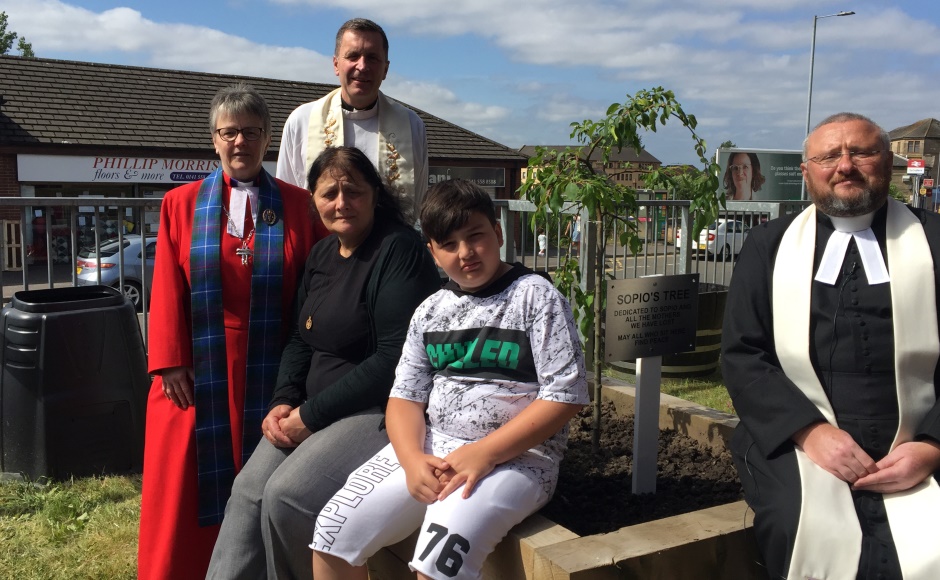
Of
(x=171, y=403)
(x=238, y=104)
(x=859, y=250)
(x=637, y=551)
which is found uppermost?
(x=238, y=104)

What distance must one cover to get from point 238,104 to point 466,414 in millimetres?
1520

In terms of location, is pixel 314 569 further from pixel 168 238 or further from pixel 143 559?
pixel 168 238

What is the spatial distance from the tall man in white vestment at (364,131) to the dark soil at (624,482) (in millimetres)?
1376

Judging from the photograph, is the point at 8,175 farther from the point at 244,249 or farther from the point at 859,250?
the point at 859,250

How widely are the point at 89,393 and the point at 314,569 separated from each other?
2448mm

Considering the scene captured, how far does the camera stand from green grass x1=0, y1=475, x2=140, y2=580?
3480 millimetres

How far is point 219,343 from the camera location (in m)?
3.17

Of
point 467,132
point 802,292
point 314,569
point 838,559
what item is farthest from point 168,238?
point 467,132

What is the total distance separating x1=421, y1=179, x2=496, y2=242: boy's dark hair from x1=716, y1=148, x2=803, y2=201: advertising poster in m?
22.7

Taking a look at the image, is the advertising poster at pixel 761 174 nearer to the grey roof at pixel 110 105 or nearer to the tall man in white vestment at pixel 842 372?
the grey roof at pixel 110 105

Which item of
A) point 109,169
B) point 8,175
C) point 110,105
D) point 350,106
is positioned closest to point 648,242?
point 350,106

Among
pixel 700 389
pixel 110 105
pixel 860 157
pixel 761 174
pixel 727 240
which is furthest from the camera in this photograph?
pixel 761 174

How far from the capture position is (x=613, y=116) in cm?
350

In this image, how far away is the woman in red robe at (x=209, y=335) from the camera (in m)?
3.15
